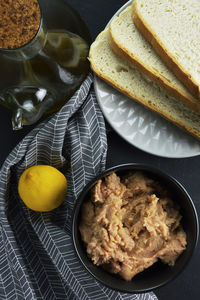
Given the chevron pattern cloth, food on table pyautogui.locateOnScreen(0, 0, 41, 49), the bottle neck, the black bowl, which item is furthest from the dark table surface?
food on table pyautogui.locateOnScreen(0, 0, 41, 49)

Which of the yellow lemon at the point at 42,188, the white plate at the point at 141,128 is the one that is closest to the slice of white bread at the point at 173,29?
the white plate at the point at 141,128

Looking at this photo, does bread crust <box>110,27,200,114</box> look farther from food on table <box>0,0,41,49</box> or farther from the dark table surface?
food on table <box>0,0,41,49</box>

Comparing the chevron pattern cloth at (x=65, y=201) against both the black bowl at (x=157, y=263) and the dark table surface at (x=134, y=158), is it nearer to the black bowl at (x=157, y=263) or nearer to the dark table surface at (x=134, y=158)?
the dark table surface at (x=134, y=158)

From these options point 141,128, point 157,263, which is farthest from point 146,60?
point 157,263

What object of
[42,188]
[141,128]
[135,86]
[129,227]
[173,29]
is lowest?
[42,188]

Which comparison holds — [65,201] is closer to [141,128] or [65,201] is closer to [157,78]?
[141,128]

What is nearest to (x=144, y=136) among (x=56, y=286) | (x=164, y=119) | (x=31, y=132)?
(x=164, y=119)

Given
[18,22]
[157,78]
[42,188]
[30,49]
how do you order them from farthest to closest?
[157,78] < [42,188] < [30,49] < [18,22]

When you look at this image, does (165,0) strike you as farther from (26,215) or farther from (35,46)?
(26,215)
